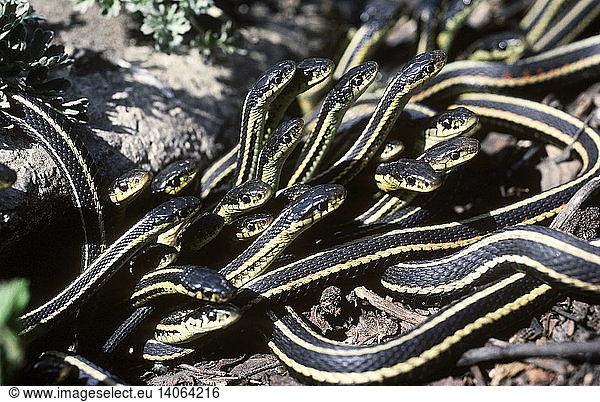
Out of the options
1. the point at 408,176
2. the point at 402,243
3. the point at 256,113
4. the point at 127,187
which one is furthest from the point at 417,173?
the point at 127,187

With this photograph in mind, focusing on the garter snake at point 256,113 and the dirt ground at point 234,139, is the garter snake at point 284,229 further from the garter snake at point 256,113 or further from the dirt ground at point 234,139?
the garter snake at point 256,113

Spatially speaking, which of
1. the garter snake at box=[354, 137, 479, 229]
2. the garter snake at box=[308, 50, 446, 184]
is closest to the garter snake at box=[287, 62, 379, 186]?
the garter snake at box=[308, 50, 446, 184]

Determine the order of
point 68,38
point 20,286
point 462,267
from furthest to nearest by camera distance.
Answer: point 68,38 → point 462,267 → point 20,286

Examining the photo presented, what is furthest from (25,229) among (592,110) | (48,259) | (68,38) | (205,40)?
(592,110)

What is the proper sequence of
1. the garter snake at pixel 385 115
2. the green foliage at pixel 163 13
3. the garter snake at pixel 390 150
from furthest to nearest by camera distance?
the green foliage at pixel 163 13, the garter snake at pixel 390 150, the garter snake at pixel 385 115

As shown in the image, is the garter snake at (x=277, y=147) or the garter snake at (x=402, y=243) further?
the garter snake at (x=277, y=147)

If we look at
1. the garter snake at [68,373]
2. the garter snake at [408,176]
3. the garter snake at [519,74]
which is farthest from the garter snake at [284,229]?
the garter snake at [519,74]

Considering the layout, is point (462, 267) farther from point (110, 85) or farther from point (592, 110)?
point (110, 85)

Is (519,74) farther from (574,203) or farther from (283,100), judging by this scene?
(283,100)
